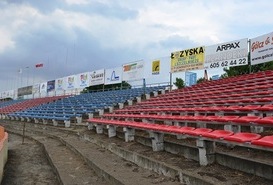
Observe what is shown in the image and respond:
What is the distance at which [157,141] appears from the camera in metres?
5.81

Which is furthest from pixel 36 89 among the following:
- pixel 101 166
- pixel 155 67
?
pixel 101 166

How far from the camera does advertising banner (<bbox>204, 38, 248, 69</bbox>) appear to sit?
12117 millimetres

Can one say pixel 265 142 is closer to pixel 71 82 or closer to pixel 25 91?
pixel 71 82

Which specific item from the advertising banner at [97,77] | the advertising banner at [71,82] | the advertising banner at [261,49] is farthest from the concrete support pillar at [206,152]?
the advertising banner at [71,82]

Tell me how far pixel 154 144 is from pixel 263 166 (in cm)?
266

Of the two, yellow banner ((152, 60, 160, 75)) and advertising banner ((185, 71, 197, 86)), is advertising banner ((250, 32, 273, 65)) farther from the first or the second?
yellow banner ((152, 60, 160, 75))

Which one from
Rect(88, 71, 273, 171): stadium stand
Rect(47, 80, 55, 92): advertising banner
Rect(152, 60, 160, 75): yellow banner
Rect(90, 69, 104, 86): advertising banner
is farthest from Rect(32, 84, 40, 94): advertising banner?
Rect(88, 71, 273, 171): stadium stand

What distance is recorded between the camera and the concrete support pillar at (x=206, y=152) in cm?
419

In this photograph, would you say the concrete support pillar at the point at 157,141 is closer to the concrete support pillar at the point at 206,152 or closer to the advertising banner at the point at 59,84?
the concrete support pillar at the point at 206,152

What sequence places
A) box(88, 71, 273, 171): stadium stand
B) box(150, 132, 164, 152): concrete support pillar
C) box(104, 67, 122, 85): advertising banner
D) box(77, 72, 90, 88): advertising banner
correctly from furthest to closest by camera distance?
box(77, 72, 90, 88): advertising banner < box(104, 67, 122, 85): advertising banner < box(150, 132, 164, 152): concrete support pillar < box(88, 71, 273, 171): stadium stand

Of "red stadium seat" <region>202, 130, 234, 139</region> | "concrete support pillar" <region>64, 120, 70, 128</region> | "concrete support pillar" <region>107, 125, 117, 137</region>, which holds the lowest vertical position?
"concrete support pillar" <region>64, 120, 70, 128</region>

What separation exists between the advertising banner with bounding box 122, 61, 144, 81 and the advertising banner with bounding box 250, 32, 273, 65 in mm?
7052

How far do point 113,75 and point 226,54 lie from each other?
9337 millimetres

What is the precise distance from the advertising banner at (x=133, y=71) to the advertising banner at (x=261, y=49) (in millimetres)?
7052
